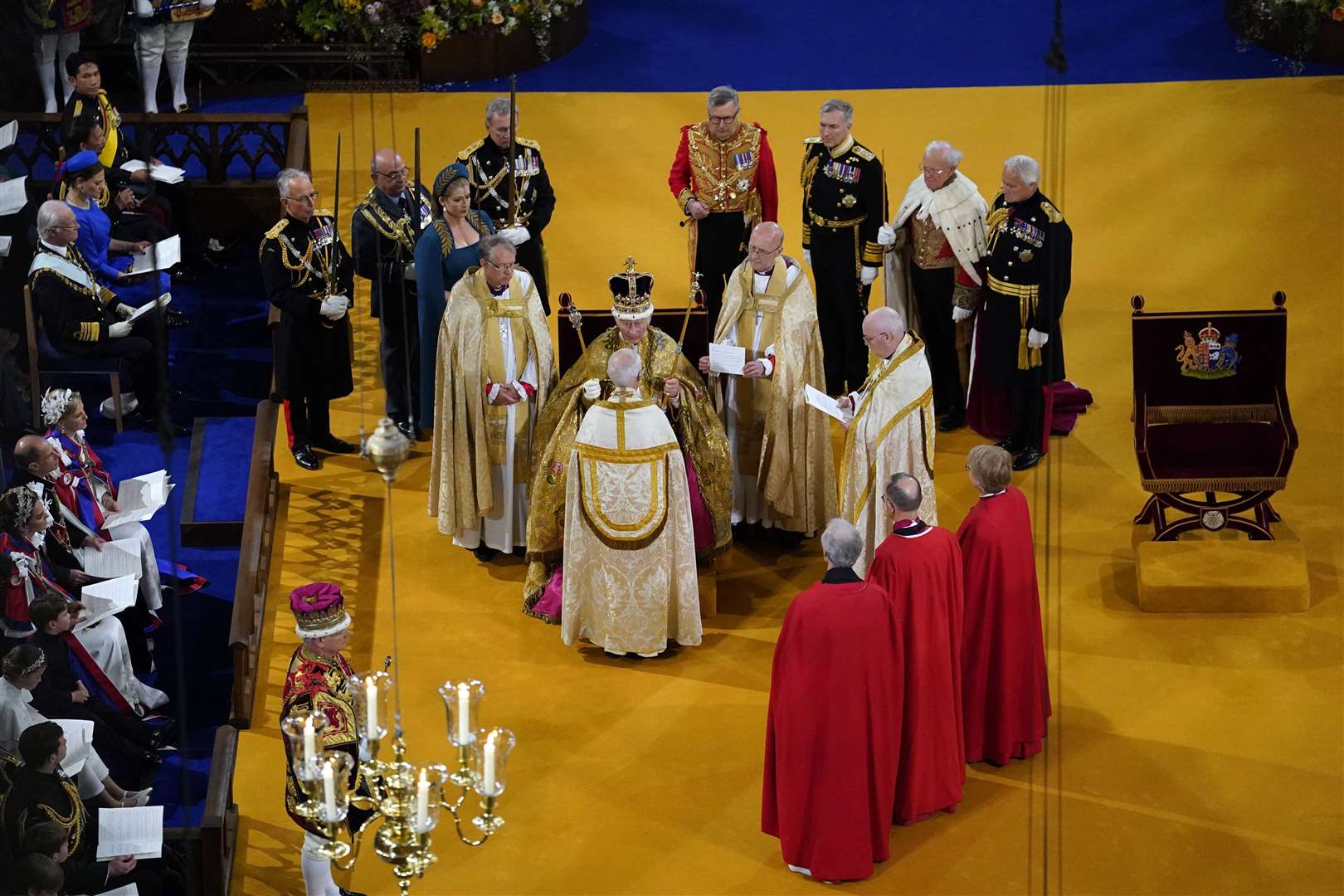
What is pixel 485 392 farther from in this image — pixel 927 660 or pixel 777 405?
pixel 927 660

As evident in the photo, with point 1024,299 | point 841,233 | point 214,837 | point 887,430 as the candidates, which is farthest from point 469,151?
point 214,837

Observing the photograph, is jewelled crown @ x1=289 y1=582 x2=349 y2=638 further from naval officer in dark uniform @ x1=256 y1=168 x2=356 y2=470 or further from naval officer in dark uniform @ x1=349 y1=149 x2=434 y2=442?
naval officer in dark uniform @ x1=256 y1=168 x2=356 y2=470

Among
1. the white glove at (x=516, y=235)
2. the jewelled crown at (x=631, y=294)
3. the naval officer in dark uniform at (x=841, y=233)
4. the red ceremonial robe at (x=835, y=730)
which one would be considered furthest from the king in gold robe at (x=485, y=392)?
the red ceremonial robe at (x=835, y=730)

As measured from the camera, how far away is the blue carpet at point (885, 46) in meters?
18.0

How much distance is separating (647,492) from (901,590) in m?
1.70

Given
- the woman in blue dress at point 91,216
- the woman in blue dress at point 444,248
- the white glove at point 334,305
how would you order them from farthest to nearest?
the woman in blue dress at point 91,216 < the white glove at point 334,305 < the woman in blue dress at point 444,248

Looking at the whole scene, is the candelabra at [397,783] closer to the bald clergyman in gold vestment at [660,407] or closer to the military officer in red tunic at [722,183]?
the bald clergyman in gold vestment at [660,407]

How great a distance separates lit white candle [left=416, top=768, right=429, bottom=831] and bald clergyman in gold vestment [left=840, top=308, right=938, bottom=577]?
383 cm

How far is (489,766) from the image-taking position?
7711mm

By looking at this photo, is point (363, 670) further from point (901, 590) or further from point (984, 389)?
point (984, 389)

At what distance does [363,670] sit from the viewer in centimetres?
1163

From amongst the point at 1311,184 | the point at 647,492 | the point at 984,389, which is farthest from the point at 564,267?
the point at 1311,184

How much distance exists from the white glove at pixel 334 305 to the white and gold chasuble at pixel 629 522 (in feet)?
6.99

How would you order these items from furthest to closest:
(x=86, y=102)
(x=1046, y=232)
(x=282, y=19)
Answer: (x=282, y=19)
(x=86, y=102)
(x=1046, y=232)
